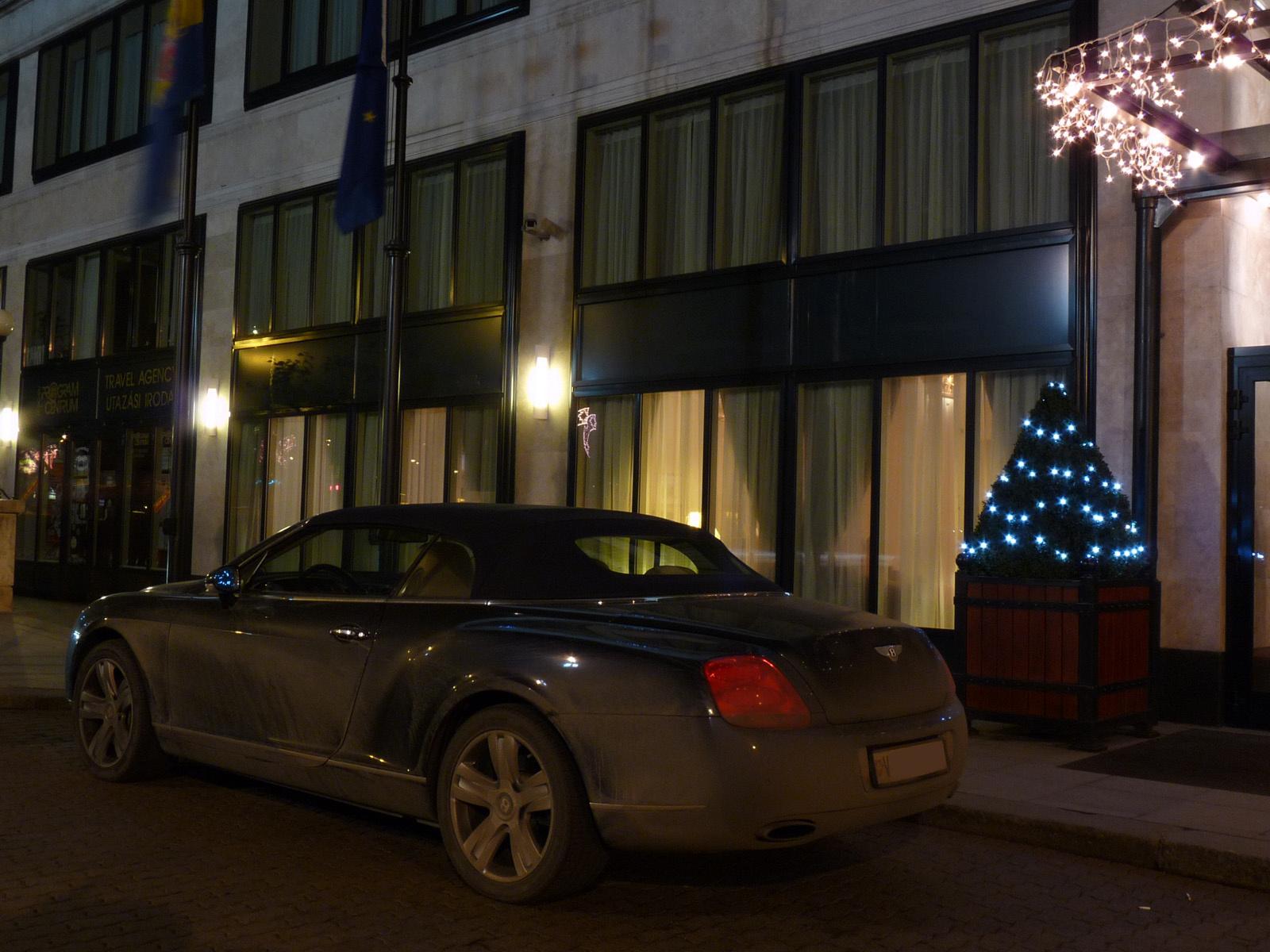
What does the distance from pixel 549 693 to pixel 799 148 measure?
8708 millimetres

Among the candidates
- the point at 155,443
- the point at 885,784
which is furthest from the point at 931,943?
the point at 155,443

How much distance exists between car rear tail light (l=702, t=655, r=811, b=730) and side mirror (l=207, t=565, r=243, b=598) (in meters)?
2.75

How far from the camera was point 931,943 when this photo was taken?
4402 mm

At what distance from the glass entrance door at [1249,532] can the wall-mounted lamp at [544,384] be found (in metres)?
7.08

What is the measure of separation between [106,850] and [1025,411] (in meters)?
7.77

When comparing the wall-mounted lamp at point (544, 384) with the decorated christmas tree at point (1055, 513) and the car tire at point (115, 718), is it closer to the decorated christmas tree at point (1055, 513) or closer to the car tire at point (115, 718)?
the decorated christmas tree at point (1055, 513)

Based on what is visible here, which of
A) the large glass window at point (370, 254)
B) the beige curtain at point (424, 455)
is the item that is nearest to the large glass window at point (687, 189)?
the large glass window at point (370, 254)

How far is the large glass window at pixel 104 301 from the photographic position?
19.6m

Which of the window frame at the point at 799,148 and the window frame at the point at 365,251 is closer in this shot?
the window frame at the point at 799,148

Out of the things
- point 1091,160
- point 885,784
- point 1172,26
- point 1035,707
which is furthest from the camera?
point 1091,160

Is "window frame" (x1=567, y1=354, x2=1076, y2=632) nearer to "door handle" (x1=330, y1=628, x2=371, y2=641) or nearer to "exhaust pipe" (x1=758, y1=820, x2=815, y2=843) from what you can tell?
"door handle" (x1=330, y1=628, x2=371, y2=641)

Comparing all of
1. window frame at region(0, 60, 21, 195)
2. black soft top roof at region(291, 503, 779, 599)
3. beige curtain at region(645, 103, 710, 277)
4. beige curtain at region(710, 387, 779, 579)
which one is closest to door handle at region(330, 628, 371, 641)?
black soft top roof at region(291, 503, 779, 599)

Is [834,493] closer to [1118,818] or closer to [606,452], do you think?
[606,452]

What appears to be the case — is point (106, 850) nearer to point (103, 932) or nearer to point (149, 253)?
point (103, 932)
